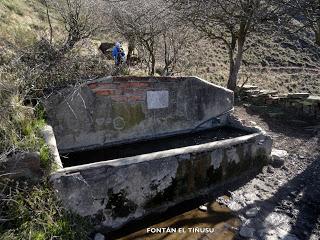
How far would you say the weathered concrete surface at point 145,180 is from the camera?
436 centimetres

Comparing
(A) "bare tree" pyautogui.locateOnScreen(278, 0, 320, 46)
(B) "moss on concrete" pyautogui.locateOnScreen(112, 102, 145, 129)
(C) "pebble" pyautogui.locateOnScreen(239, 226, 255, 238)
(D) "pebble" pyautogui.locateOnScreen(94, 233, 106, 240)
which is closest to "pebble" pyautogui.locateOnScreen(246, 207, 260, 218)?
(C) "pebble" pyautogui.locateOnScreen(239, 226, 255, 238)

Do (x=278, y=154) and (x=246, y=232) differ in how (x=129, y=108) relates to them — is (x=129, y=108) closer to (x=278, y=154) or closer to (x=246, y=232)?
(x=246, y=232)

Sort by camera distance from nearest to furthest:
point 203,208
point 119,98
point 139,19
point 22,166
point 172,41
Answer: point 22,166
point 203,208
point 119,98
point 139,19
point 172,41

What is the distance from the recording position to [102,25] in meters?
9.05

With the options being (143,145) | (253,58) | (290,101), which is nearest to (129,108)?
(143,145)

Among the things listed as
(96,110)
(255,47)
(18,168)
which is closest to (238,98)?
(96,110)

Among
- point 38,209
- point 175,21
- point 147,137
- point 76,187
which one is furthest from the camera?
point 175,21

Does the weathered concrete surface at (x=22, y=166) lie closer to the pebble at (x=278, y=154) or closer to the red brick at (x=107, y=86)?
the red brick at (x=107, y=86)

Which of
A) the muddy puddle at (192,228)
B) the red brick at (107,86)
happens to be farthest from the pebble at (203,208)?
the red brick at (107,86)

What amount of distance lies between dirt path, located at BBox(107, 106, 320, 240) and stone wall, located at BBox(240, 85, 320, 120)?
3094 mm

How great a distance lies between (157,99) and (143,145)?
105 cm

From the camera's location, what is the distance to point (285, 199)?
20.0 feet

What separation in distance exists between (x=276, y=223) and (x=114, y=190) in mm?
2548

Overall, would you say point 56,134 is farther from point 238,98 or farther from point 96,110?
Result: point 238,98
